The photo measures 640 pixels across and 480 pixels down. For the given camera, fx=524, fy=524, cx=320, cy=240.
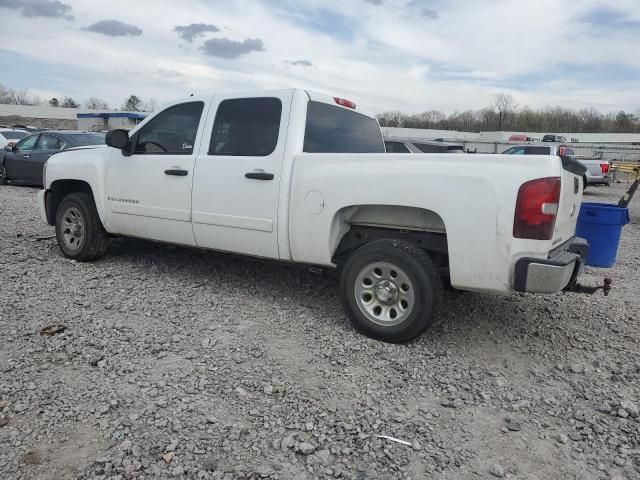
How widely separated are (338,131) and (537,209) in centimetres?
226

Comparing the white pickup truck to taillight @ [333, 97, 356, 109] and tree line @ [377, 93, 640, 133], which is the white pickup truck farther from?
tree line @ [377, 93, 640, 133]

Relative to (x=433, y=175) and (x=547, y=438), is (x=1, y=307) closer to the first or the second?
(x=433, y=175)

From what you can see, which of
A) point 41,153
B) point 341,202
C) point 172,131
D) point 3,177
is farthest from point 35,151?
point 341,202

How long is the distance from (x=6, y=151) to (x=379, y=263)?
46.7 feet

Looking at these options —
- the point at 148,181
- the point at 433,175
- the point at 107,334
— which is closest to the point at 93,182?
the point at 148,181

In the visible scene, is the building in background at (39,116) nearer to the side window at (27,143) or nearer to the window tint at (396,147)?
the side window at (27,143)

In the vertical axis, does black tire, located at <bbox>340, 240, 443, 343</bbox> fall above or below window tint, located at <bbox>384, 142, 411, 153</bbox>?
below

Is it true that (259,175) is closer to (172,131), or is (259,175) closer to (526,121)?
(172,131)

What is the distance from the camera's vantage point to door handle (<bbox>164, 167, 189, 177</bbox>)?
16.5 feet

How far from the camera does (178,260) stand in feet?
20.8

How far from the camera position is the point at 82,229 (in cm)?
603

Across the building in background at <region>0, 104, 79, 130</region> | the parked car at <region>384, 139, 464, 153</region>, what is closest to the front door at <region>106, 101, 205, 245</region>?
the parked car at <region>384, 139, 464, 153</region>

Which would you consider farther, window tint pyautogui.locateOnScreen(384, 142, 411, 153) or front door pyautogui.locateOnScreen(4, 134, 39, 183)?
front door pyautogui.locateOnScreen(4, 134, 39, 183)

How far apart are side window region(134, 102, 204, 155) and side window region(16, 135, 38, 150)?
33.3ft
